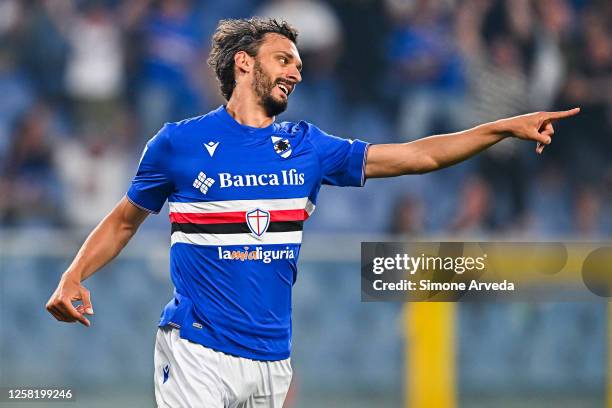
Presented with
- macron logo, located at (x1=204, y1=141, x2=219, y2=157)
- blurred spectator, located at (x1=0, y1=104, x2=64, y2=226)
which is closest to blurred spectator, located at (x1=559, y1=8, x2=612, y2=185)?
blurred spectator, located at (x1=0, y1=104, x2=64, y2=226)

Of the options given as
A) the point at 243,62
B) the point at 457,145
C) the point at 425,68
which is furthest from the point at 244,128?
the point at 425,68

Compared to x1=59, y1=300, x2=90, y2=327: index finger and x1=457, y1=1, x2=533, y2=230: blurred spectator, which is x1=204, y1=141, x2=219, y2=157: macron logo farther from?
x1=457, y1=1, x2=533, y2=230: blurred spectator

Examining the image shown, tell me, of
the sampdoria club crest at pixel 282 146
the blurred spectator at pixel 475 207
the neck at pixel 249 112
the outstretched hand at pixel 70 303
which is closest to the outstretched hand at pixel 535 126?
the sampdoria club crest at pixel 282 146

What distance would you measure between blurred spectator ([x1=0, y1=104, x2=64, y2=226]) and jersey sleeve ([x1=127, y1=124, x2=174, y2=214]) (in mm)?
5159

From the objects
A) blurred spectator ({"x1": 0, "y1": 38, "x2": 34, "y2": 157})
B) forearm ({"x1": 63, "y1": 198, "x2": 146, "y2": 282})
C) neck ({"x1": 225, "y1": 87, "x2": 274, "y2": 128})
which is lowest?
forearm ({"x1": 63, "y1": 198, "x2": 146, "y2": 282})

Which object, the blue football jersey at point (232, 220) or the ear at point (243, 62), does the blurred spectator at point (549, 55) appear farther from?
the blue football jersey at point (232, 220)

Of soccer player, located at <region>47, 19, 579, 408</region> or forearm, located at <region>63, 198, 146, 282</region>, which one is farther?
forearm, located at <region>63, 198, 146, 282</region>

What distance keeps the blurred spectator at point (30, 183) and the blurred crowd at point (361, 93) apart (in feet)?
0.04

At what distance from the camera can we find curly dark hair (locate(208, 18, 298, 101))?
15.0 feet

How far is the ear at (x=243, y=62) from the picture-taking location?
4.58 m

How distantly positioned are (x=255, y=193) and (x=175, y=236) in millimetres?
361

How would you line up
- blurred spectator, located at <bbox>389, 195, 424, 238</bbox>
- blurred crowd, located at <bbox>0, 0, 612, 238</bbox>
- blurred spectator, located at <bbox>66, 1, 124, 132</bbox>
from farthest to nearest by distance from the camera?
blurred spectator, located at <bbox>66, 1, 124, 132</bbox>
blurred crowd, located at <bbox>0, 0, 612, 238</bbox>
blurred spectator, located at <bbox>389, 195, 424, 238</bbox>

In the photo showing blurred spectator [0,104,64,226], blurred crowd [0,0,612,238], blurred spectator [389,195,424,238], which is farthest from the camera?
blurred crowd [0,0,612,238]

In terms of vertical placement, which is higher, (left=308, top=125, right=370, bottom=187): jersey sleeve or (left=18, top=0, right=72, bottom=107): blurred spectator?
(left=18, top=0, right=72, bottom=107): blurred spectator
